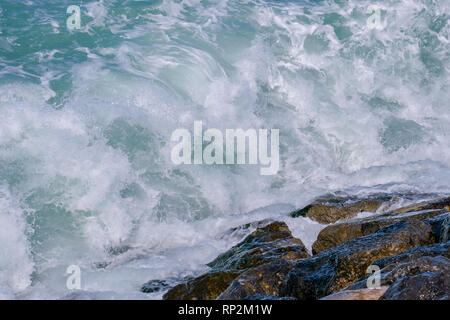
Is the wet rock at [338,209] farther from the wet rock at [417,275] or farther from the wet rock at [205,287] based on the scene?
the wet rock at [417,275]

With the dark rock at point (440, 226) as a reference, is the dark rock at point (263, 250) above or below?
below

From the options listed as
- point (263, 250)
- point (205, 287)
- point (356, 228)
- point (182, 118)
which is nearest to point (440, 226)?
point (356, 228)

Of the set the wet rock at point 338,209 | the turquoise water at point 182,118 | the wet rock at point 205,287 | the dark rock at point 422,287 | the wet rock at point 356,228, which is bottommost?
the wet rock at point 205,287

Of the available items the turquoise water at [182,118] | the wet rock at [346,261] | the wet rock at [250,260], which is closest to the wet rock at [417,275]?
the wet rock at [346,261]

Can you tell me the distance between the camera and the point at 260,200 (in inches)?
304

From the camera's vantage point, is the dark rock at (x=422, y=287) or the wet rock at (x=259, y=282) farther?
the wet rock at (x=259, y=282)

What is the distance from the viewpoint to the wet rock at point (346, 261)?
12.3 feet

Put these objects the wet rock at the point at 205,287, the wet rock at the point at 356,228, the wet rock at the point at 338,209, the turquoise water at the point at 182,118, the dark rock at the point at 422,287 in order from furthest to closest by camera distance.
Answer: the turquoise water at the point at 182,118 < the wet rock at the point at 338,209 < the wet rock at the point at 356,228 < the wet rock at the point at 205,287 < the dark rock at the point at 422,287

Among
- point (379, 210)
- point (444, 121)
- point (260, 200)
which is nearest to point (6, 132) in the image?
point (260, 200)

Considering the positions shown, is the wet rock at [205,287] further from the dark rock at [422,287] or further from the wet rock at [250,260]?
the dark rock at [422,287]

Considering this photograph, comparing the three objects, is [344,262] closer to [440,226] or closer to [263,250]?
[440,226]

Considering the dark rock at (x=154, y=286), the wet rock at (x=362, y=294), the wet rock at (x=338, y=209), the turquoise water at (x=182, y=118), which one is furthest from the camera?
the turquoise water at (x=182, y=118)

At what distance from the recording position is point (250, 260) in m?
4.77

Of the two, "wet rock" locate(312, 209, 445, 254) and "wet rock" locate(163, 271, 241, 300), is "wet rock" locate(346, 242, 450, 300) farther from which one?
"wet rock" locate(312, 209, 445, 254)
